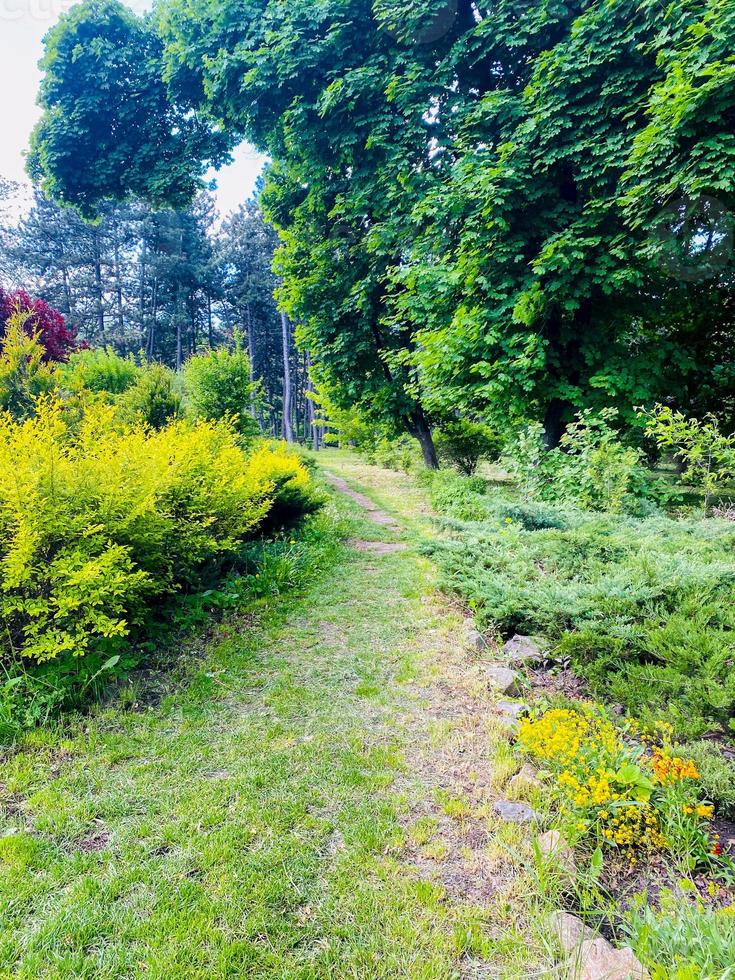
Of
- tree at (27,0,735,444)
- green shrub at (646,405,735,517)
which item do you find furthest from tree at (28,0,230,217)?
green shrub at (646,405,735,517)

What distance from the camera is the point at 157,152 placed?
30.7ft

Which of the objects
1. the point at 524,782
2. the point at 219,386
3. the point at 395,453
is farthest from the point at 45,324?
the point at 524,782

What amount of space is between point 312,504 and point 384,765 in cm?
458

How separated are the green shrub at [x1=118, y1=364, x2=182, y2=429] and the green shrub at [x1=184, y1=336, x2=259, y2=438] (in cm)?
48

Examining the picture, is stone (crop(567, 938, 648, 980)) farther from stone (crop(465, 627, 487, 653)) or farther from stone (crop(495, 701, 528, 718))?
stone (crop(465, 627, 487, 653))

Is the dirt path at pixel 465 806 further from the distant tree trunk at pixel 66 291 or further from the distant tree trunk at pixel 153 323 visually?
the distant tree trunk at pixel 66 291

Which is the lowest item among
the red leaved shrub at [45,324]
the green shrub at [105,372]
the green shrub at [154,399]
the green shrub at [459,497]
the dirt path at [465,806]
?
the dirt path at [465,806]

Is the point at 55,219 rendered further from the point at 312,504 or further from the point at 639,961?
the point at 639,961

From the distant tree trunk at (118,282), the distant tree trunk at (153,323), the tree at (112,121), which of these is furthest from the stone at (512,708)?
the distant tree trunk at (153,323)

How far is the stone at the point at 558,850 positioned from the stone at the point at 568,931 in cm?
16

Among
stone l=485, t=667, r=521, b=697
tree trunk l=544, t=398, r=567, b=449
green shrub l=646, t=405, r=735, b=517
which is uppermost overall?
tree trunk l=544, t=398, r=567, b=449

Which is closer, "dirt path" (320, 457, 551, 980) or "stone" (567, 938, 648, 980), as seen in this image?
"stone" (567, 938, 648, 980)

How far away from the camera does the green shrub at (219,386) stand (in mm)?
9891

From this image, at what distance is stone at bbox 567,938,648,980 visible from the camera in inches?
50.1
